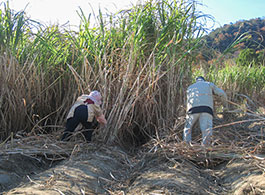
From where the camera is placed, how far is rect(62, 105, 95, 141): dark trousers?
11.2ft

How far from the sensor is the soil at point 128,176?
197cm

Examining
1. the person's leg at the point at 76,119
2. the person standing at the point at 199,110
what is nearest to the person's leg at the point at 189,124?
the person standing at the point at 199,110

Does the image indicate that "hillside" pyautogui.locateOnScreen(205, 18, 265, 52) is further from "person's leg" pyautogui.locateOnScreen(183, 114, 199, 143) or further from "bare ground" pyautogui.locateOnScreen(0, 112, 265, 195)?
"bare ground" pyautogui.locateOnScreen(0, 112, 265, 195)

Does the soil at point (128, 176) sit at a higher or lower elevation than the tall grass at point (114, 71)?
lower

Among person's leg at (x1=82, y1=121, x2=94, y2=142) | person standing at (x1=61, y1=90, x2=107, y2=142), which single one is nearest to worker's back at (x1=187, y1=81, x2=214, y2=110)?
person standing at (x1=61, y1=90, x2=107, y2=142)

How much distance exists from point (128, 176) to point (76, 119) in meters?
1.16

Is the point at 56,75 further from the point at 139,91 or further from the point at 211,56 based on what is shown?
the point at 211,56

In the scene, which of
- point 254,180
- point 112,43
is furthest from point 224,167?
point 112,43

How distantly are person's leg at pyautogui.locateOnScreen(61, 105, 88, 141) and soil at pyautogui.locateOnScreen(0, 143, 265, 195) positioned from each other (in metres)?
0.51

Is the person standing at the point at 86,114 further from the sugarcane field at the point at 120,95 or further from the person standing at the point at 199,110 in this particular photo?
the person standing at the point at 199,110

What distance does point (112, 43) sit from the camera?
152 inches

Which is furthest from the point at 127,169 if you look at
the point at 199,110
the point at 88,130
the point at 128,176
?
the point at 199,110

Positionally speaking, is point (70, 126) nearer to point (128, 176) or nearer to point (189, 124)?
point (128, 176)

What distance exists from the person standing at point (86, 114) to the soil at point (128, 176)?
20.3 inches
